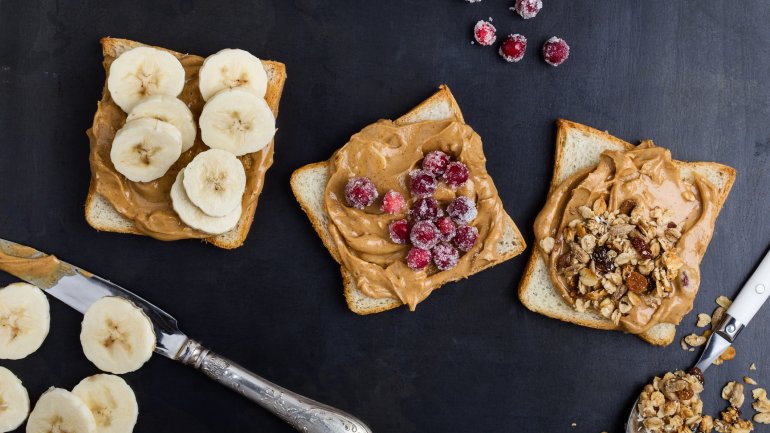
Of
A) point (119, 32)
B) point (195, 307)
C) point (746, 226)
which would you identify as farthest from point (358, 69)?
point (746, 226)

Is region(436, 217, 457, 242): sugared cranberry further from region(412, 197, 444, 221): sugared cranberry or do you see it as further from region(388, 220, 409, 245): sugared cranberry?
region(388, 220, 409, 245): sugared cranberry

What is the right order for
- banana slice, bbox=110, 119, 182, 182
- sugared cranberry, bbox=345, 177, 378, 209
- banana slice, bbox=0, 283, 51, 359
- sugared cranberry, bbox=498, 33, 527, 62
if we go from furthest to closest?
sugared cranberry, bbox=498, 33, 527, 62 → banana slice, bbox=0, 283, 51, 359 → sugared cranberry, bbox=345, 177, 378, 209 → banana slice, bbox=110, 119, 182, 182

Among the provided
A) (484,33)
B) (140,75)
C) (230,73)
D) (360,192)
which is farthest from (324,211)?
(484,33)

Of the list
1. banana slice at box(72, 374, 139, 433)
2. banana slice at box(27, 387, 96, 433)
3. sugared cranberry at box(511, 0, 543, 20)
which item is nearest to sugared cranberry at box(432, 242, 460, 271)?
sugared cranberry at box(511, 0, 543, 20)

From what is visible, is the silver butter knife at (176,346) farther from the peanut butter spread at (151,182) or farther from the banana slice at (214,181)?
the banana slice at (214,181)

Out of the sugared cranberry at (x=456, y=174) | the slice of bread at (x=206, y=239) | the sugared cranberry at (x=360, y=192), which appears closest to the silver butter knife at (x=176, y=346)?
the slice of bread at (x=206, y=239)

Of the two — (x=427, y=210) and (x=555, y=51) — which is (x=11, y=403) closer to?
(x=427, y=210)
